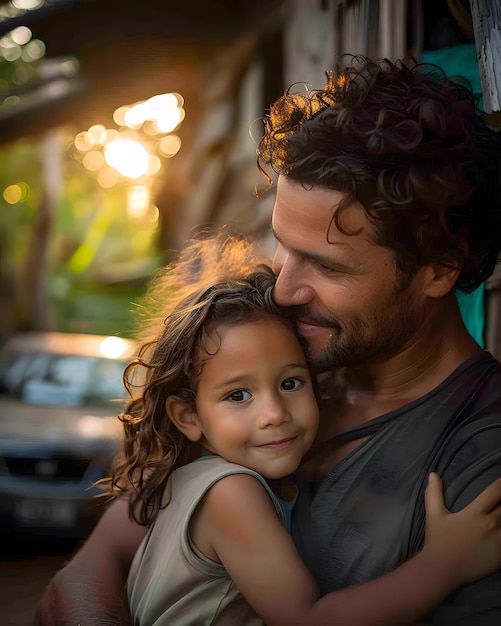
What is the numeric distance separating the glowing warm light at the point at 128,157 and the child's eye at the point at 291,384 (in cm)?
113

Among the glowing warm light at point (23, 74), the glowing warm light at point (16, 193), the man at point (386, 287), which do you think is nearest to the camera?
the man at point (386, 287)

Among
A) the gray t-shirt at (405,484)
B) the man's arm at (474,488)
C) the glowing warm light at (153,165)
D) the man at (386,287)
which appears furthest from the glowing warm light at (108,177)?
the man's arm at (474,488)

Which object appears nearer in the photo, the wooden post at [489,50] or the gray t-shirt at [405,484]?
the gray t-shirt at [405,484]

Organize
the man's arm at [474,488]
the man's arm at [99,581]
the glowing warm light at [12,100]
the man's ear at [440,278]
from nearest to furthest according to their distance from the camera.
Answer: the man's arm at [474,488] → the man's ear at [440,278] → the man's arm at [99,581] → the glowing warm light at [12,100]

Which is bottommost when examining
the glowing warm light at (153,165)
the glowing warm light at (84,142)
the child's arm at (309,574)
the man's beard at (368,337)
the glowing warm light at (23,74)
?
the child's arm at (309,574)

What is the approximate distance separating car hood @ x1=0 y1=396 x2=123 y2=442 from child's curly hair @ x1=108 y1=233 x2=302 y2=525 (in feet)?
3.31

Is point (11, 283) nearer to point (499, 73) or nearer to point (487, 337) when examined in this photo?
point (487, 337)

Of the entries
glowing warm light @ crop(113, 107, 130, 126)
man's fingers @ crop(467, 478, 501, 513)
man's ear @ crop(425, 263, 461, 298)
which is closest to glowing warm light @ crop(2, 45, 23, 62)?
glowing warm light @ crop(113, 107, 130, 126)

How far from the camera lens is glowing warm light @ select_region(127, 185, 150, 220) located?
2.74 meters

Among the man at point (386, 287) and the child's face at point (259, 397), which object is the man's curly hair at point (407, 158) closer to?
the man at point (386, 287)

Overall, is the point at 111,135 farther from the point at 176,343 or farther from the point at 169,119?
the point at 176,343

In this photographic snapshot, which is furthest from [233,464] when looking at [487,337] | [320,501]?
[487,337]

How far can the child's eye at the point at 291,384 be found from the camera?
1.82 m

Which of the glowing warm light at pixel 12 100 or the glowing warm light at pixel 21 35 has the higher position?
the glowing warm light at pixel 21 35
